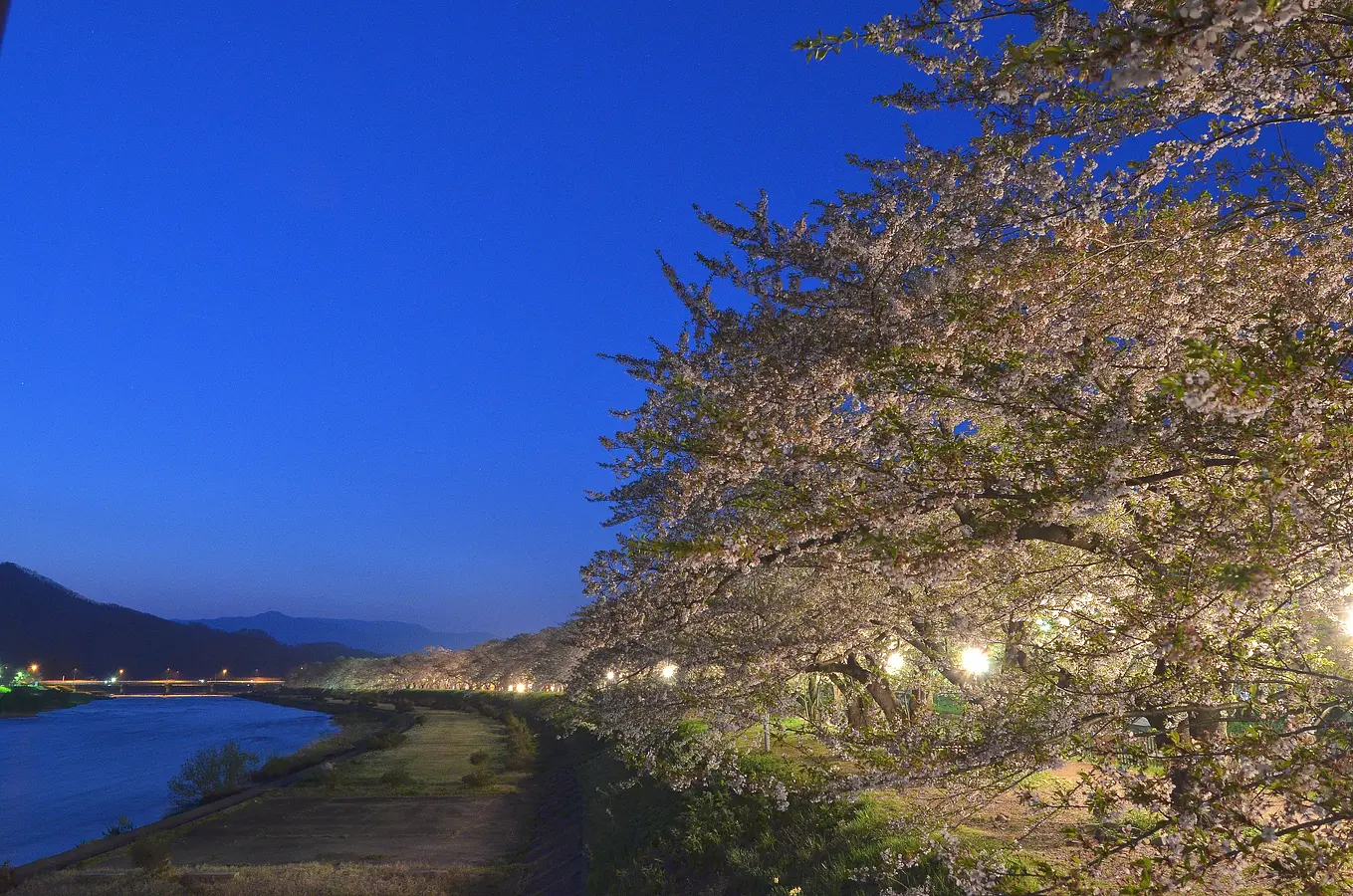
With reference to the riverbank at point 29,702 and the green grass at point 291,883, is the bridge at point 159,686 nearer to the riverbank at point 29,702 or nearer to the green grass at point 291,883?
the riverbank at point 29,702

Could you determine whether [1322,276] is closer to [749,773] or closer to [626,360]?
[626,360]

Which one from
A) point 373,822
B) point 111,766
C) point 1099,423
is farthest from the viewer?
point 111,766

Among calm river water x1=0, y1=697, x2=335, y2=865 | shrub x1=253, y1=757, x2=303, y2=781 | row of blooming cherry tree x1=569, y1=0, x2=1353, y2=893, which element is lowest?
calm river water x1=0, y1=697, x2=335, y2=865

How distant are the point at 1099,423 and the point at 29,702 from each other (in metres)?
152

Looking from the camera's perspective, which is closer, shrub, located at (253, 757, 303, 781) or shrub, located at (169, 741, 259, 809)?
shrub, located at (169, 741, 259, 809)

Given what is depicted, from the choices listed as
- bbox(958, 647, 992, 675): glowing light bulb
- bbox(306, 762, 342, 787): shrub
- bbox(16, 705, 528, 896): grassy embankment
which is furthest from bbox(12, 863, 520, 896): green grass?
bbox(306, 762, 342, 787): shrub

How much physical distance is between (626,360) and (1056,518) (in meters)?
5.77

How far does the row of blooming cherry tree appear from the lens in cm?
421

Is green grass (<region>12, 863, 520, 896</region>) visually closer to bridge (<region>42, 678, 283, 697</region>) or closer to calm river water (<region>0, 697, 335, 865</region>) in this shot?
calm river water (<region>0, 697, 335, 865</region>)

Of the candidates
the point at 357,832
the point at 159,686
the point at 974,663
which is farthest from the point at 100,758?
the point at 159,686

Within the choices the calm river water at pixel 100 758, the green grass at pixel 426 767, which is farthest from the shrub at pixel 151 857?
the green grass at pixel 426 767

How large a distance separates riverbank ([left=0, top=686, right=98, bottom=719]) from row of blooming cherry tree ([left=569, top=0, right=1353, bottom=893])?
13809 centimetres

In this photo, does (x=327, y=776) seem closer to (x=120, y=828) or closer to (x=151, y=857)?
(x=120, y=828)

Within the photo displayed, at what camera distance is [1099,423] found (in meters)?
5.00
